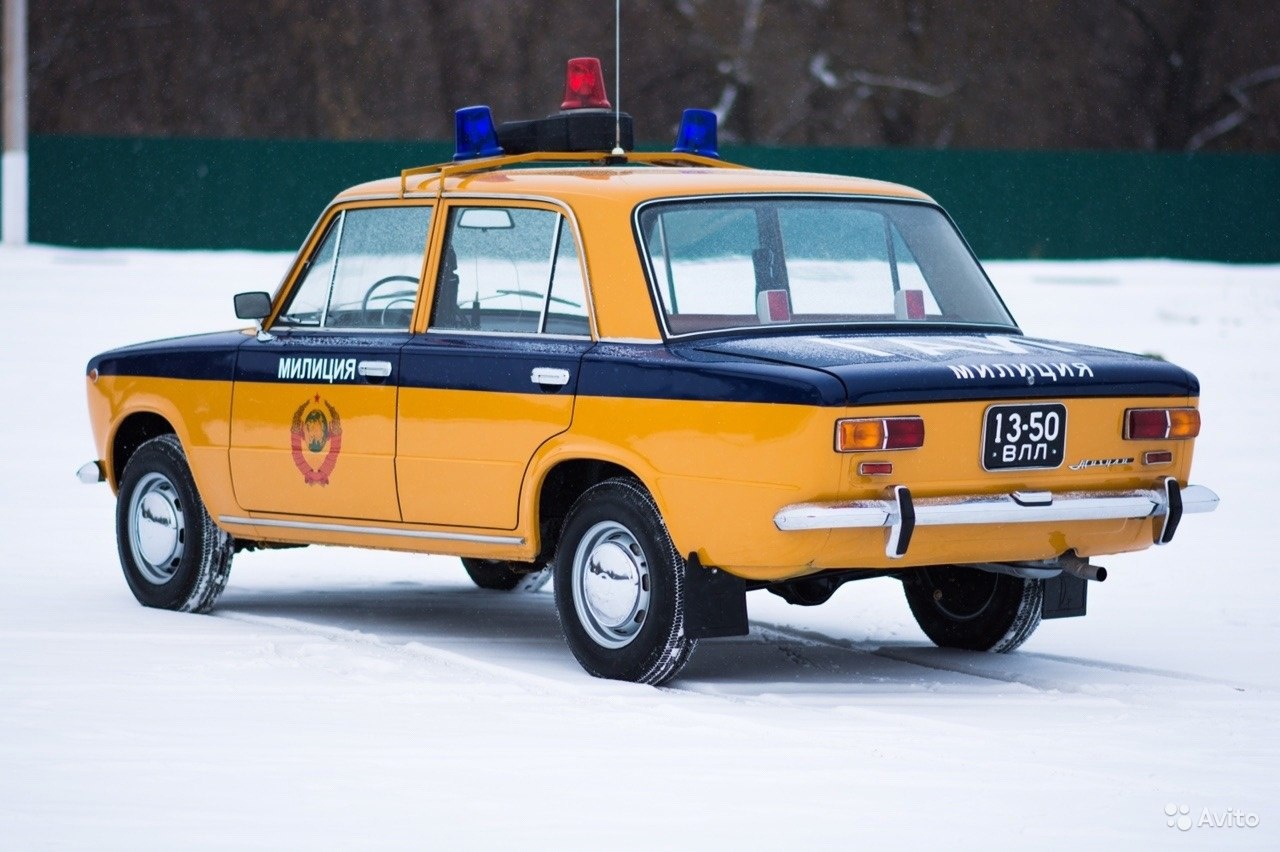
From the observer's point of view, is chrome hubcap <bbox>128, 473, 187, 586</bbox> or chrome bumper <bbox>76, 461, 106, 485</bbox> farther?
chrome bumper <bbox>76, 461, 106, 485</bbox>

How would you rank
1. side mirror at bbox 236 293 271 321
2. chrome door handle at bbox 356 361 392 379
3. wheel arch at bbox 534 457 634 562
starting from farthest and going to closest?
side mirror at bbox 236 293 271 321
chrome door handle at bbox 356 361 392 379
wheel arch at bbox 534 457 634 562

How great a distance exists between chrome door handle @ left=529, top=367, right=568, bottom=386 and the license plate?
1.41 metres

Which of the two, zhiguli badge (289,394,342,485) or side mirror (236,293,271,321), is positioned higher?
side mirror (236,293,271,321)

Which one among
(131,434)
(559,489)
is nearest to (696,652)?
(559,489)

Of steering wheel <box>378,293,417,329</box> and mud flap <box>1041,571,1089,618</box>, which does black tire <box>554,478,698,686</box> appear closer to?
steering wheel <box>378,293,417,329</box>

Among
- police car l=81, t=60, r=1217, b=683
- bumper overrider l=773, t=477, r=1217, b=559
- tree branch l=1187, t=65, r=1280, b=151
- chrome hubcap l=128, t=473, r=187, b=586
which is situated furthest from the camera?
tree branch l=1187, t=65, r=1280, b=151

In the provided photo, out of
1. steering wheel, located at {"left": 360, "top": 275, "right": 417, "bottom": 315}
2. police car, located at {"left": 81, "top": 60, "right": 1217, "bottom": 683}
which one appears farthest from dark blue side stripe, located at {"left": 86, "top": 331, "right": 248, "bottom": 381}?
steering wheel, located at {"left": 360, "top": 275, "right": 417, "bottom": 315}

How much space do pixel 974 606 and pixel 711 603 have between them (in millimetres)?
1629

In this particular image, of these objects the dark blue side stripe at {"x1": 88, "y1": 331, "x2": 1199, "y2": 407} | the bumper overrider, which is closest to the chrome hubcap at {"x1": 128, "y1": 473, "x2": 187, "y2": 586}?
the dark blue side stripe at {"x1": 88, "y1": 331, "x2": 1199, "y2": 407}

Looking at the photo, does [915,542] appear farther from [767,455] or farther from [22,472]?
[22,472]

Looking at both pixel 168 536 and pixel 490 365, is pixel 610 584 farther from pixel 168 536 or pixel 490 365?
pixel 168 536

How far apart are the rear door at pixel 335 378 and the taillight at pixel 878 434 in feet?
6.54

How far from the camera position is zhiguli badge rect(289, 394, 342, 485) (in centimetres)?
823

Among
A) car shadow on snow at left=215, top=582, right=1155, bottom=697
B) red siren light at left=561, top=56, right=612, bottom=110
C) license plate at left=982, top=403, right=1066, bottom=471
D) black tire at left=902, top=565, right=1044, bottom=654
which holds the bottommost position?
car shadow on snow at left=215, top=582, right=1155, bottom=697
